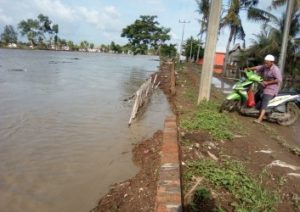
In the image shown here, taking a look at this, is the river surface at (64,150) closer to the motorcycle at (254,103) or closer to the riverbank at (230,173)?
the riverbank at (230,173)

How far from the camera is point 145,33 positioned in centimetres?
9319

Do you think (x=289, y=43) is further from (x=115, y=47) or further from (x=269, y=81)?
(x=115, y=47)

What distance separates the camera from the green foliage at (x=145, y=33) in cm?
9331

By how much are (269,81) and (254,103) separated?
762mm

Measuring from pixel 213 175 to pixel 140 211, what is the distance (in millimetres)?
1112

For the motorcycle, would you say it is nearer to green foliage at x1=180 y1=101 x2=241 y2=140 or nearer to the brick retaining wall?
green foliage at x1=180 y1=101 x2=241 y2=140

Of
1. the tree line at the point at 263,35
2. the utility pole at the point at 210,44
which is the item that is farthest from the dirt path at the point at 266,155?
the tree line at the point at 263,35

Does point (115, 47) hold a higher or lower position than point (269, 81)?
lower

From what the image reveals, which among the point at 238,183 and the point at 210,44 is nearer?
the point at 238,183

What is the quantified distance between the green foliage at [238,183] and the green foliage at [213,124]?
1.43 m

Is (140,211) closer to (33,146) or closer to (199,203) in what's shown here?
(199,203)

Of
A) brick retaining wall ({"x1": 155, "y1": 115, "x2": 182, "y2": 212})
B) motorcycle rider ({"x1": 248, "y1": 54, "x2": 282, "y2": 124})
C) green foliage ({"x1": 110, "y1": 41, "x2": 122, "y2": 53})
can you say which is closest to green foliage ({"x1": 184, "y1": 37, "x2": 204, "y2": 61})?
motorcycle rider ({"x1": 248, "y1": 54, "x2": 282, "y2": 124})

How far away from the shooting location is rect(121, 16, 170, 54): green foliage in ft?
306

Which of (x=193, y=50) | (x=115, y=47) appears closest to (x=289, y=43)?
(x=193, y=50)
